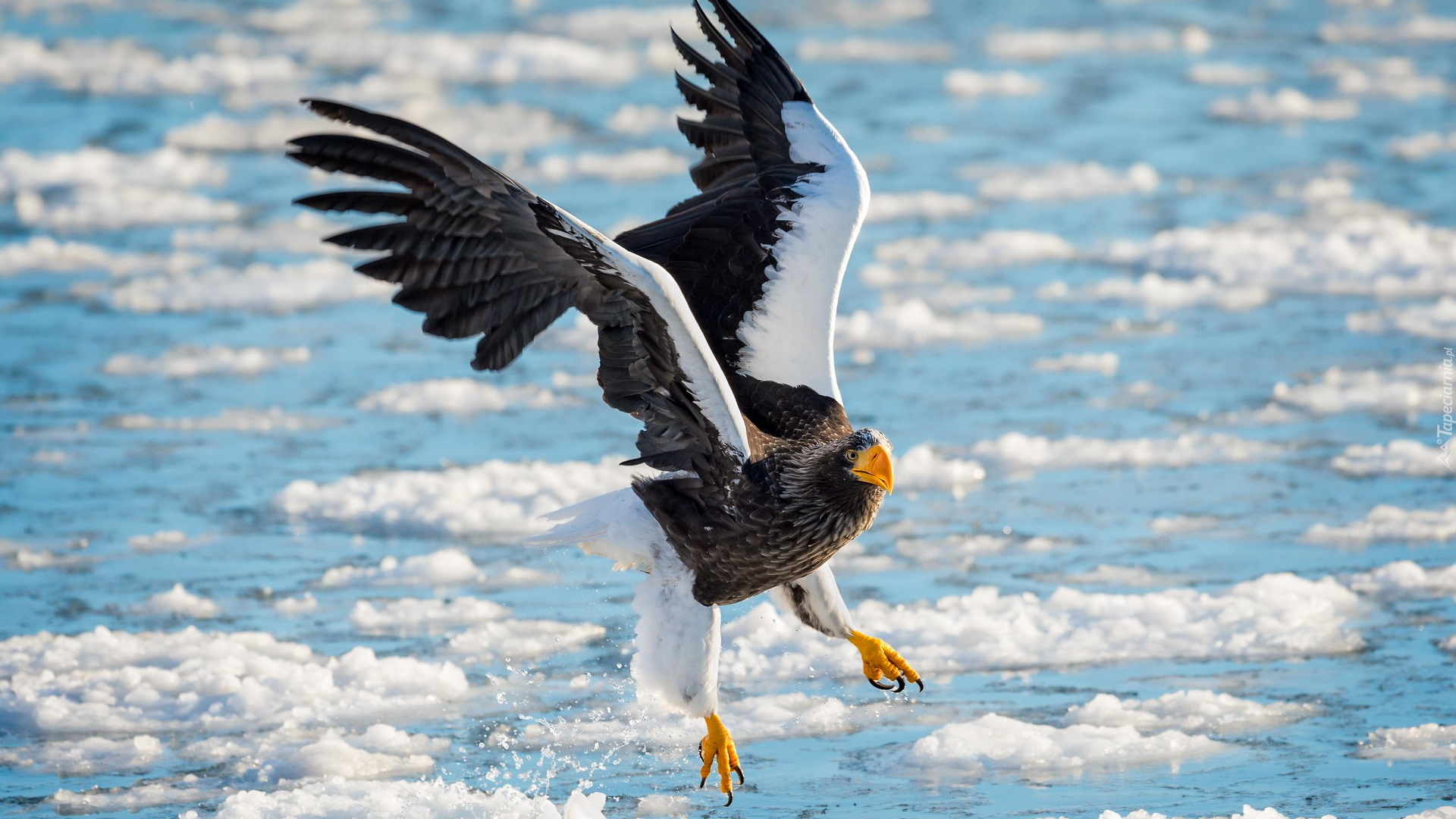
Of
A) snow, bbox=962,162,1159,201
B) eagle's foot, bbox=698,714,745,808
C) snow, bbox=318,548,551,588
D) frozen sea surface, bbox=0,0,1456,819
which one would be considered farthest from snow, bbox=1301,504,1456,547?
snow, bbox=962,162,1159,201

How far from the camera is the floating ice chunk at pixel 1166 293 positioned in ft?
30.6

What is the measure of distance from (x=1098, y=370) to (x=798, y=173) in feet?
10.8

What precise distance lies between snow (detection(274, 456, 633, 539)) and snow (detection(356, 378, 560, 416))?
1046 millimetres

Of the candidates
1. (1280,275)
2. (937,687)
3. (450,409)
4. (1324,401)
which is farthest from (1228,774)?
(1280,275)

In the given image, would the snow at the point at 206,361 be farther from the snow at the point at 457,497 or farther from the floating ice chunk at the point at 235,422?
the snow at the point at 457,497

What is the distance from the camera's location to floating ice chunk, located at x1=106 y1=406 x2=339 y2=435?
775 cm

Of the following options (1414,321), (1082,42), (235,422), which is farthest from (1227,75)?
(235,422)

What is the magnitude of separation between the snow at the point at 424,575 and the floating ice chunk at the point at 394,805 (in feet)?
5.39

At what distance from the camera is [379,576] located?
6094mm

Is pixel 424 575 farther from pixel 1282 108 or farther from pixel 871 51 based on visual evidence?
pixel 871 51

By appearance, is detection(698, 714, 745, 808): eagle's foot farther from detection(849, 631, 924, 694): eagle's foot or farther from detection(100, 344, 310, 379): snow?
detection(100, 344, 310, 379): snow

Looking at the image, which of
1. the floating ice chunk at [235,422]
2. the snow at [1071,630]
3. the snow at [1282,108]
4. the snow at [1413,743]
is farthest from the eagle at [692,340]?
the snow at [1282,108]

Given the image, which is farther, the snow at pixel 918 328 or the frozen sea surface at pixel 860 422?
the snow at pixel 918 328

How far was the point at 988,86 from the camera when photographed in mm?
14086
